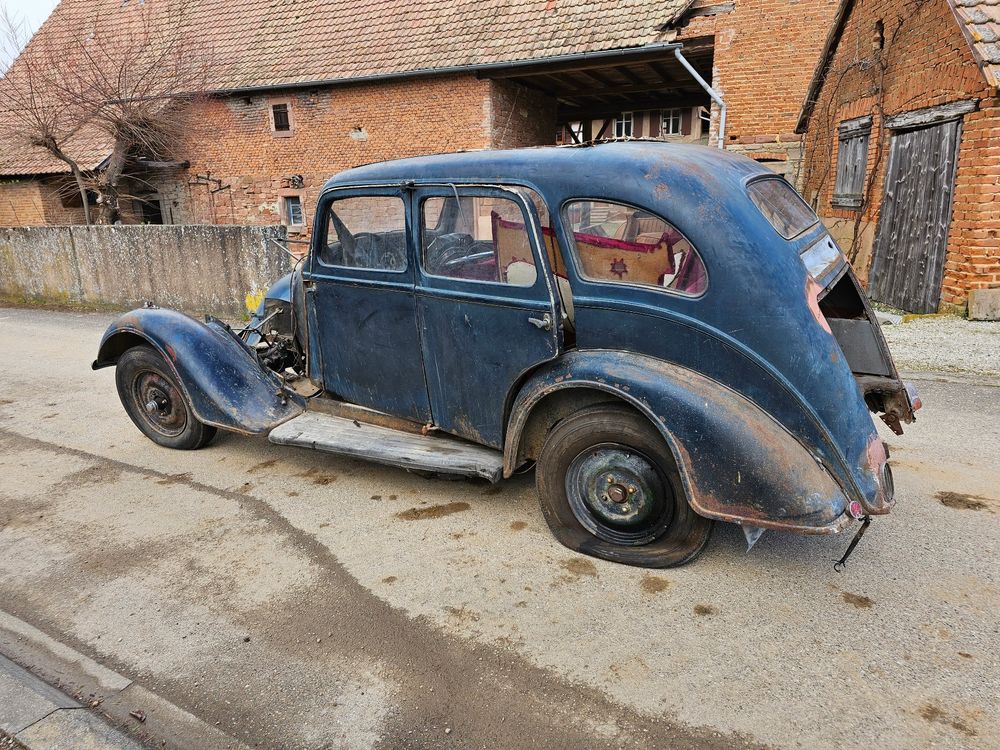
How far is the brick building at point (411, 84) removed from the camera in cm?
1315

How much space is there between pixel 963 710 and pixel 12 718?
133 inches

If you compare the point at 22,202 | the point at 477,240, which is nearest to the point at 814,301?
the point at 477,240

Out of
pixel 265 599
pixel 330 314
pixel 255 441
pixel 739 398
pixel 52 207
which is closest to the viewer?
pixel 739 398

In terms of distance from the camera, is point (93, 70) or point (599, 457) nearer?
point (599, 457)

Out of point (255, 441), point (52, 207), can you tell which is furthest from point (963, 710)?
point (52, 207)

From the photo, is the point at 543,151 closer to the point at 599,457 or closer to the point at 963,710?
the point at 599,457

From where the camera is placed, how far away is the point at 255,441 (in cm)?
504

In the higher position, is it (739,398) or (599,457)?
(739,398)

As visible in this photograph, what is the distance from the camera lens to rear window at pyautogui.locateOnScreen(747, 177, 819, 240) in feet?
10.2

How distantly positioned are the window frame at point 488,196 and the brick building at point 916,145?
263 inches

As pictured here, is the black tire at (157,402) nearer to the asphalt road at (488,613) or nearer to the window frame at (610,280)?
the asphalt road at (488,613)

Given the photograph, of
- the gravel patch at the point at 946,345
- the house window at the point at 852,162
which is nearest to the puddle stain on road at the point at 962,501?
the gravel patch at the point at 946,345

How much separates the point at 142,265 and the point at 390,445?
9.90 metres

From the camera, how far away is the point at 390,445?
12.7 ft
